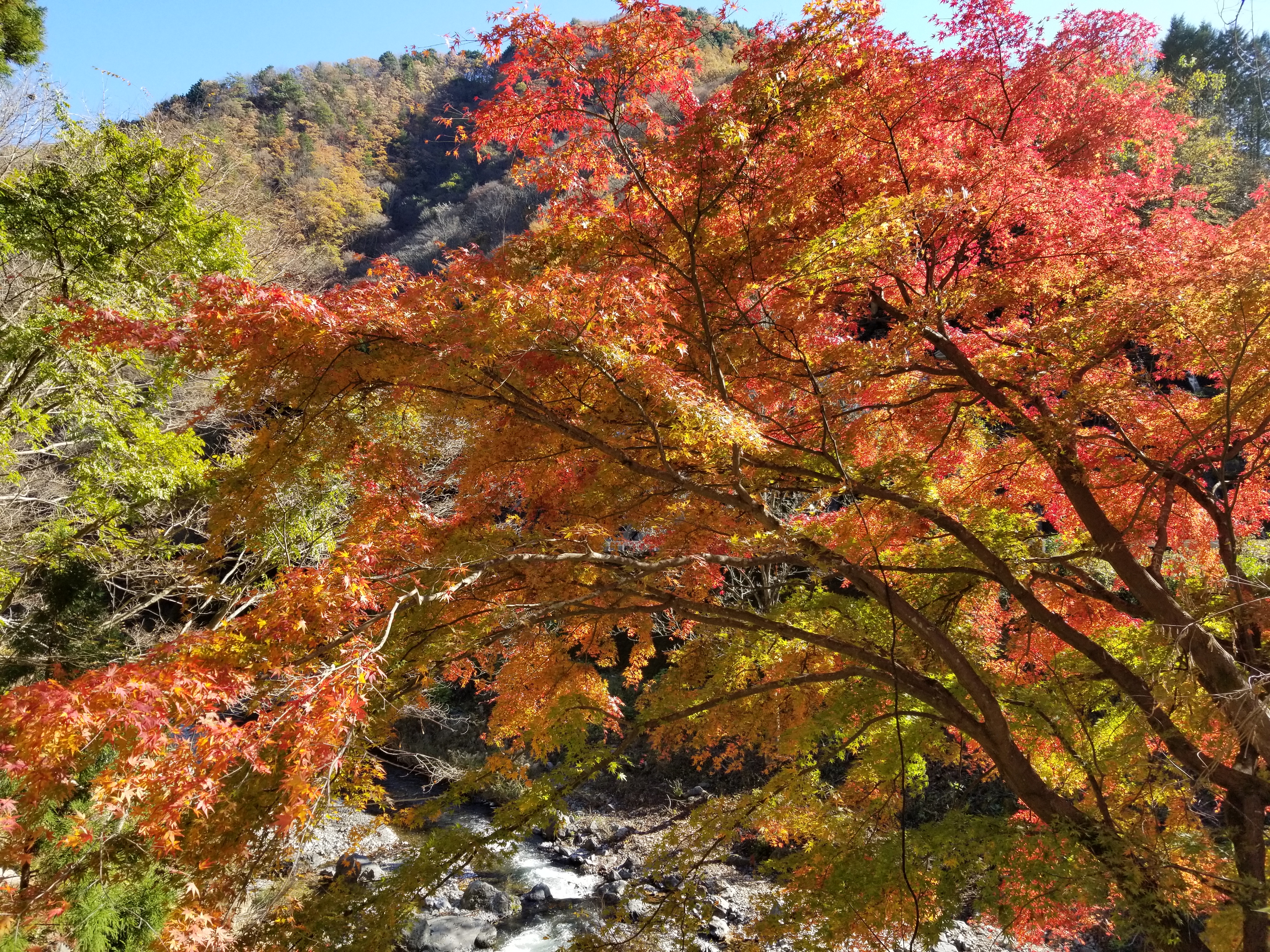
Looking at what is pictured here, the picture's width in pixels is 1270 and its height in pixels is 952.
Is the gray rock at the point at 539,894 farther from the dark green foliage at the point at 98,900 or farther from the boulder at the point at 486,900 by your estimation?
the dark green foliage at the point at 98,900

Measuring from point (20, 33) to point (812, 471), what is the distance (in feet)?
33.4

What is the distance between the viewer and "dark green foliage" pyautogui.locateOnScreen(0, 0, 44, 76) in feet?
23.7

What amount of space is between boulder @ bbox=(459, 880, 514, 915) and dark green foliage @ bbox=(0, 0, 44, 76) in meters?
11.5

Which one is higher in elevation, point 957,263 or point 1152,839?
point 957,263

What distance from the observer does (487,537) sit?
488 cm

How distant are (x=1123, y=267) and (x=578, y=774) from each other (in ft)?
17.3

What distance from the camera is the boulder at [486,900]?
333 inches

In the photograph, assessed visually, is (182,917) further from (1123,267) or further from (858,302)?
(1123,267)

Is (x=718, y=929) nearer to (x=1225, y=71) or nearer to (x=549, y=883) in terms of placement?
(x=549, y=883)

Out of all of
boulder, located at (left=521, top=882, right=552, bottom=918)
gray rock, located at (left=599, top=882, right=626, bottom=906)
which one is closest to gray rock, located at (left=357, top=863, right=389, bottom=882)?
boulder, located at (left=521, top=882, right=552, bottom=918)

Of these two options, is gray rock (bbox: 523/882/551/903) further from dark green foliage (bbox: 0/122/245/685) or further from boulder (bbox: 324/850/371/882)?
dark green foliage (bbox: 0/122/245/685)

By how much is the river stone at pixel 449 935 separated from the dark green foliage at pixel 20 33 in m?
11.2

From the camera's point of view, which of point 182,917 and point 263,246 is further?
point 263,246

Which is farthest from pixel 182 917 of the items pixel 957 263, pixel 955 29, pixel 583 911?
pixel 955 29
